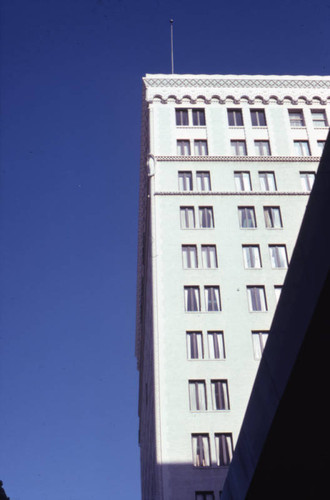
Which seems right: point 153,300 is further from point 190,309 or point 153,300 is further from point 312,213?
point 312,213

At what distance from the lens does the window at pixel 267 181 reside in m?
52.4

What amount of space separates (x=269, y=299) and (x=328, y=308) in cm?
3380

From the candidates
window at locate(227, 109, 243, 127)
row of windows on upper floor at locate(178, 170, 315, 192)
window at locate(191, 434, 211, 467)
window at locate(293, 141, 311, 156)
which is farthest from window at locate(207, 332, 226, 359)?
window at locate(227, 109, 243, 127)

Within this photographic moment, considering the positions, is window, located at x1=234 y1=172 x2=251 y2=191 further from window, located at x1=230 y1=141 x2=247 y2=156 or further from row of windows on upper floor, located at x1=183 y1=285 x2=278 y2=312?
row of windows on upper floor, located at x1=183 y1=285 x2=278 y2=312

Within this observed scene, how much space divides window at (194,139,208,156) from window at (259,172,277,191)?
524cm

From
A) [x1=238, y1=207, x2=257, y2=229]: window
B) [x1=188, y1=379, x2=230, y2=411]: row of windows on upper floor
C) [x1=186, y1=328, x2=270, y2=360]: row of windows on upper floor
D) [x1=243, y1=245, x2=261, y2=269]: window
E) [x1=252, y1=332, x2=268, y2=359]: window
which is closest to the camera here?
[x1=188, y1=379, x2=230, y2=411]: row of windows on upper floor

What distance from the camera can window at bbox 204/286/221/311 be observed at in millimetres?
45406

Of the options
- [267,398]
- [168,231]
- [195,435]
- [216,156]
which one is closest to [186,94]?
[216,156]

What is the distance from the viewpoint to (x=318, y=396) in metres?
14.0

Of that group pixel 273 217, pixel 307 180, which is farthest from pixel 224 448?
pixel 307 180

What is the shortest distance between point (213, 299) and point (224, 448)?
10.9 m

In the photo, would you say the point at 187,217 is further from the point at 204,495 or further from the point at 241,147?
the point at 204,495

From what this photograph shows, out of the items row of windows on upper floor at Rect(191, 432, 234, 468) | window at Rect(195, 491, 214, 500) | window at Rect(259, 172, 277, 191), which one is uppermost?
window at Rect(259, 172, 277, 191)

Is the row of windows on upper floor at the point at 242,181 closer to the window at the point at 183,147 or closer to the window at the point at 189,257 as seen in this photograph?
the window at the point at 183,147
